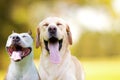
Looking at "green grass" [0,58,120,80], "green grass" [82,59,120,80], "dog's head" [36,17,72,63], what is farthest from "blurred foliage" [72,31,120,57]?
"dog's head" [36,17,72,63]

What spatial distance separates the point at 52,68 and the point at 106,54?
33.7 metres

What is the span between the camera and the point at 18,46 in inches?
333

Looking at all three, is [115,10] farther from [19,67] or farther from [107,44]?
[19,67]

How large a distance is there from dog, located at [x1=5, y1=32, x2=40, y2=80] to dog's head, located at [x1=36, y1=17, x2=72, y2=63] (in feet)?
1.49

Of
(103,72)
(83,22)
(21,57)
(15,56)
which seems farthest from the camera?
(83,22)

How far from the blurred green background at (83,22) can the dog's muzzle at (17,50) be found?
60.7ft

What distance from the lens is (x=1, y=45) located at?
91.1ft

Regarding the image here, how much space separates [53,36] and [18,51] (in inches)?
29.2

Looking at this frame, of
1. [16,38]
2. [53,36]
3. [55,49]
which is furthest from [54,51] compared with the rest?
[16,38]

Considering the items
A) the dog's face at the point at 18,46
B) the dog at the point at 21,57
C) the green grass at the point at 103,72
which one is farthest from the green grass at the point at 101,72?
the dog's face at the point at 18,46

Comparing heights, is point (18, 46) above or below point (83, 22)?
above

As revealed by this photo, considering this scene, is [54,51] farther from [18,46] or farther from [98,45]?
[98,45]

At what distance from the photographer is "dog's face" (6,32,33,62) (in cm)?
838

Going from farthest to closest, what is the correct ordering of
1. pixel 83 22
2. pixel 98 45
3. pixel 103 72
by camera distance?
pixel 98 45 < pixel 83 22 < pixel 103 72
